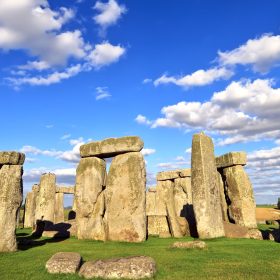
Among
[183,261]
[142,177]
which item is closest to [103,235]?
[142,177]

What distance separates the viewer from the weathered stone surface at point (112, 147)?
13.1 meters

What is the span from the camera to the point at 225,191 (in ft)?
59.3

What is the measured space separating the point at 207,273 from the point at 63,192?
71.1ft

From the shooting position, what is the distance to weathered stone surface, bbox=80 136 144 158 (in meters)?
13.1

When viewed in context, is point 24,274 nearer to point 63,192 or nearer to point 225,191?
point 225,191

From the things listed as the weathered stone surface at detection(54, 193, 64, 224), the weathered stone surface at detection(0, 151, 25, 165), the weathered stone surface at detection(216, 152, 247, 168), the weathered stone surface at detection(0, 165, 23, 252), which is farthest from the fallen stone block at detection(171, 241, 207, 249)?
the weathered stone surface at detection(54, 193, 64, 224)

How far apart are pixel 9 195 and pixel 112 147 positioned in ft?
15.1

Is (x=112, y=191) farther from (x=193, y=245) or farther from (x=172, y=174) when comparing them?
(x=172, y=174)

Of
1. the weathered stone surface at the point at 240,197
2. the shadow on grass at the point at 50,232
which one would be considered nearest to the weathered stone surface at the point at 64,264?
the shadow on grass at the point at 50,232

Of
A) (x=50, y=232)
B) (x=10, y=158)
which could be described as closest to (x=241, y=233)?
(x=50, y=232)

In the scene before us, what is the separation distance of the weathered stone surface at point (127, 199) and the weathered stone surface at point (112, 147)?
0.26 meters

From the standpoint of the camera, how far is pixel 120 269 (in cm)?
612

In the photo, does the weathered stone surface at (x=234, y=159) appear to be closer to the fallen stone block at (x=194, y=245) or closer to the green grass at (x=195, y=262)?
the green grass at (x=195, y=262)

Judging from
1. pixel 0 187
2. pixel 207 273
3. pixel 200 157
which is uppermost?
pixel 200 157
